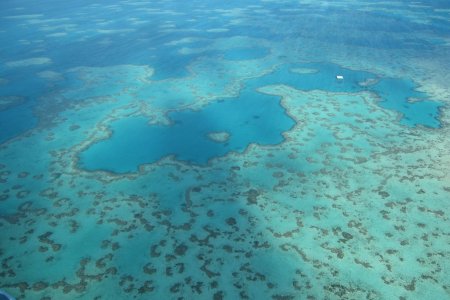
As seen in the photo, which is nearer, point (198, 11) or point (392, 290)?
point (392, 290)

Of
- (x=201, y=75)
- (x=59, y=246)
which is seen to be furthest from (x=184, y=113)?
(x=59, y=246)

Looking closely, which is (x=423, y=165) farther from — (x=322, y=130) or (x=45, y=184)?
(x=45, y=184)

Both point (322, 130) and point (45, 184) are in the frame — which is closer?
point (45, 184)

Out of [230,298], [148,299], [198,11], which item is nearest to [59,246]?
[148,299]

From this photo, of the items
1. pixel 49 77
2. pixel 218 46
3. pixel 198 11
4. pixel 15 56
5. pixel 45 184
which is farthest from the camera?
pixel 198 11

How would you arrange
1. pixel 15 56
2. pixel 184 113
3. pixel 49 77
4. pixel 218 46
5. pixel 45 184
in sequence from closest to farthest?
pixel 45 184
pixel 184 113
pixel 49 77
pixel 15 56
pixel 218 46

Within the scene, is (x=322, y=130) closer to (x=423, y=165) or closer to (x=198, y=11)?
(x=423, y=165)
